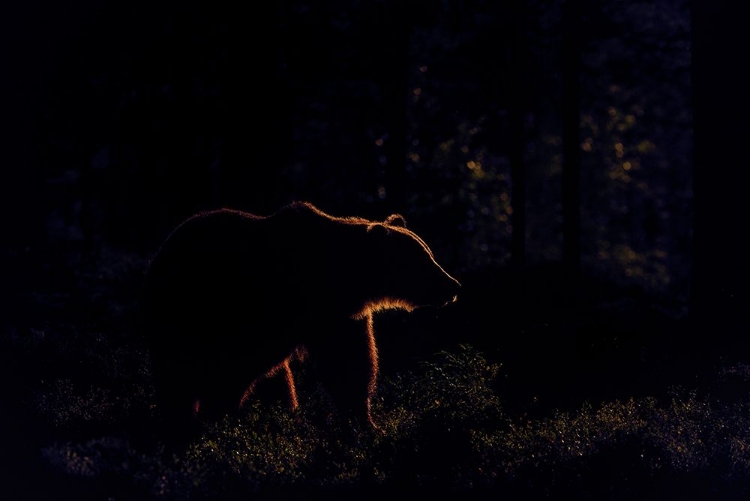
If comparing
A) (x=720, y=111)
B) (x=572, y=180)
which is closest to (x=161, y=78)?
(x=572, y=180)

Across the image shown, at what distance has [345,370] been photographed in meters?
8.63

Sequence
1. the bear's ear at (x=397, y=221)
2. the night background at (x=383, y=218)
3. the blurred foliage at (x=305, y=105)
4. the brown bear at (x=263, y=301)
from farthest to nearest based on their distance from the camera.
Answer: the blurred foliage at (x=305, y=105) → the bear's ear at (x=397, y=221) → the brown bear at (x=263, y=301) → the night background at (x=383, y=218)

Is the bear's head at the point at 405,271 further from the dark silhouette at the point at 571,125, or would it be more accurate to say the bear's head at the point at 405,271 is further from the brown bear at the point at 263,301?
the dark silhouette at the point at 571,125

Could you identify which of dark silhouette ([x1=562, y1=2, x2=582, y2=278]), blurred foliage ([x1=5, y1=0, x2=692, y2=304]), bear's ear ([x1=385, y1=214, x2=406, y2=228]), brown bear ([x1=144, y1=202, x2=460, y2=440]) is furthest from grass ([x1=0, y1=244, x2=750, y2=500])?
dark silhouette ([x1=562, y1=2, x2=582, y2=278])

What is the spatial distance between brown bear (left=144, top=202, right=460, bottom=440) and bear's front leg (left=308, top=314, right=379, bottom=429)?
11mm

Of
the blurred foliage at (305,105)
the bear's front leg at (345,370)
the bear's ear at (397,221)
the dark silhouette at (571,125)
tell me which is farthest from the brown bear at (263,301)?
the dark silhouette at (571,125)

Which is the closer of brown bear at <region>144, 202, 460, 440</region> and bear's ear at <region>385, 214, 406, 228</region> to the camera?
brown bear at <region>144, 202, 460, 440</region>

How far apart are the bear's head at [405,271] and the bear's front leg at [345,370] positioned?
62 centimetres

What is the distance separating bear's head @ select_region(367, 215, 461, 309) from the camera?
879cm

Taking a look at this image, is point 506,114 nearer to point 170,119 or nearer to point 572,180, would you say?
point 572,180

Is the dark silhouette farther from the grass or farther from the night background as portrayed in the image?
the grass

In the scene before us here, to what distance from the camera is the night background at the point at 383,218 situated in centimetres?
759

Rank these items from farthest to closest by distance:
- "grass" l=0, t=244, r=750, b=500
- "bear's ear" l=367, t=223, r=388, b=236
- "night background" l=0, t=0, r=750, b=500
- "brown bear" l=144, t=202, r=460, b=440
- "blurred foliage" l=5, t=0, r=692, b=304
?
"blurred foliage" l=5, t=0, r=692, b=304
"bear's ear" l=367, t=223, r=388, b=236
"brown bear" l=144, t=202, r=460, b=440
"night background" l=0, t=0, r=750, b=500
"grass" l=0, t=244, r=750, b=500

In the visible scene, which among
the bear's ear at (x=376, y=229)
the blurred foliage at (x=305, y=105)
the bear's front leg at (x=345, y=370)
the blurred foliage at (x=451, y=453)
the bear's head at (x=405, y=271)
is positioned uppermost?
the blurred foliage at (x=305, y=105)
